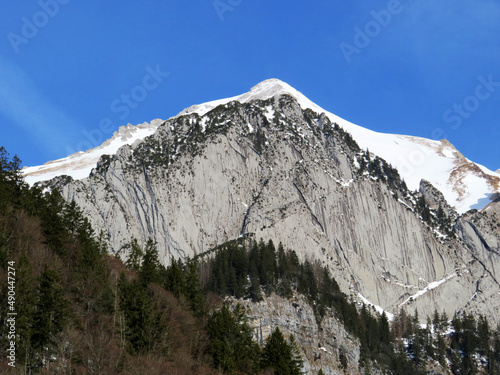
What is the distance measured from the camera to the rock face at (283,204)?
154m

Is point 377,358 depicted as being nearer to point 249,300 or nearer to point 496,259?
point 249,300

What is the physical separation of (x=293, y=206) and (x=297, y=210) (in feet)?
5.05

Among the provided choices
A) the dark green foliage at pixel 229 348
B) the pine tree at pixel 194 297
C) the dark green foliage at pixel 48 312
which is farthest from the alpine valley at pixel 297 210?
the dark green foliage at pixel 48 312

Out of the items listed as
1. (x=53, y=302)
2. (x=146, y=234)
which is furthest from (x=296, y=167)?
(x=53, y=302)

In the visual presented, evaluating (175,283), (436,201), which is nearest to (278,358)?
(175,283)

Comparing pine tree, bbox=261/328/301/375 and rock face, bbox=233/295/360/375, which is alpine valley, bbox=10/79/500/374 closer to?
rock face, bbox=233/295/360/375

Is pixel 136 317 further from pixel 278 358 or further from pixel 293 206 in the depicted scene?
pixel 293 206

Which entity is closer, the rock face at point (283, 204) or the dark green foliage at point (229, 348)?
the dark green foliage at point (229, 348)

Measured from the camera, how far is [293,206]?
525 ft

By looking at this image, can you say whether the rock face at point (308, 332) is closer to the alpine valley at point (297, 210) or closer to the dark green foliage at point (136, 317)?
the alpine valley at point (297, 210)

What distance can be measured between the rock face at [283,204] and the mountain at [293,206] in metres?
A: 0.28

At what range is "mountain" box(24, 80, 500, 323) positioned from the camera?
15412 cm

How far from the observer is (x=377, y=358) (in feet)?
423

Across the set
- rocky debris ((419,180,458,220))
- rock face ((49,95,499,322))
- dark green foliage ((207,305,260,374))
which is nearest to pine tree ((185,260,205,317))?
dark green foliage ((207,305,260,374))
